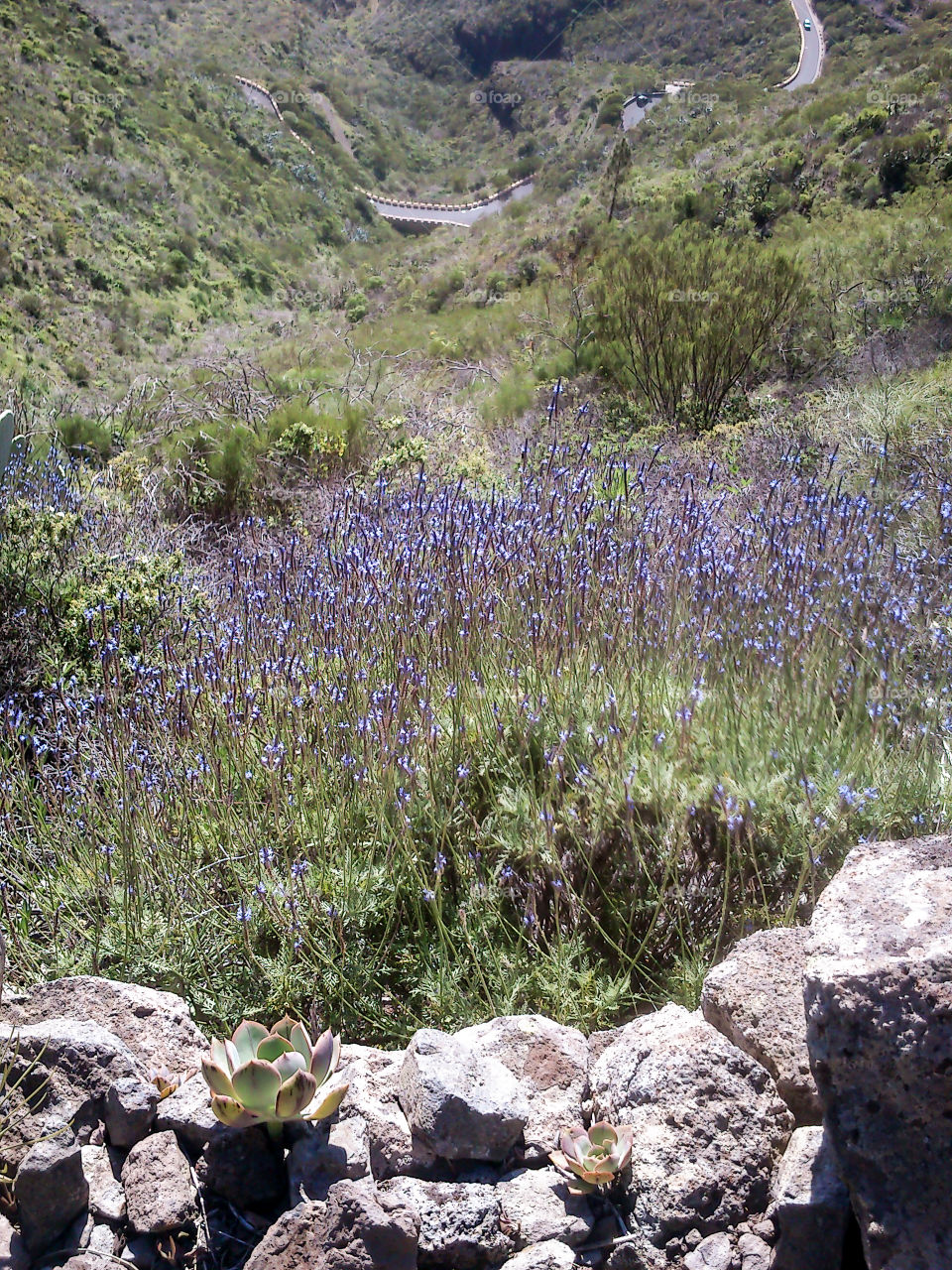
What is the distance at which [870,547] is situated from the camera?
3363 millimetres

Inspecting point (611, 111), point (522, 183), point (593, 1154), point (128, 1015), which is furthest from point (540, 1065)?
point (522, 183)

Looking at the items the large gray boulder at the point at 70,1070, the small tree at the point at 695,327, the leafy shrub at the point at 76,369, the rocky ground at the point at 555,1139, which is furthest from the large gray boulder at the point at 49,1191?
the leafy shrub at the point at 76,369

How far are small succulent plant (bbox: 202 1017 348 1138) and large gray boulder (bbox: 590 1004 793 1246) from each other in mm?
525

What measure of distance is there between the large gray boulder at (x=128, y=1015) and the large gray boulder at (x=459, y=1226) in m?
0.56

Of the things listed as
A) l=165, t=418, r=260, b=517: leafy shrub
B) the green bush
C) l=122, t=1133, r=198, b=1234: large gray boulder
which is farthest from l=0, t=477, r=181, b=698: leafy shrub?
l=122, t=1133, r=198, b=1234: large gray boulder

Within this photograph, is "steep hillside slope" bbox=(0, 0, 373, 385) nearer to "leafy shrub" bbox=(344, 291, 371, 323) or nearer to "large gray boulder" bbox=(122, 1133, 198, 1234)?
"leafy shrub" bbox=(344, 291, 371, 323)

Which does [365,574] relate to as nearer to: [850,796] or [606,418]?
[850,796]

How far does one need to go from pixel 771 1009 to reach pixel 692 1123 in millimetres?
290

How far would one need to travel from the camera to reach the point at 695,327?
8133 millimetres

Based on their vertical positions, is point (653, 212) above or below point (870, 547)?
above

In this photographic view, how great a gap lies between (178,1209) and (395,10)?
87.5 metres

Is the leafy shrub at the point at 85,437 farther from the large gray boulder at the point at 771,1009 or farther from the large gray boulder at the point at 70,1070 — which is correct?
the large gray boulder at the point at 771,1009

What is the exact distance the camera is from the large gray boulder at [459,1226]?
1.42 meters

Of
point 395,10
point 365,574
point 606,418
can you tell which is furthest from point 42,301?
point 395,10
